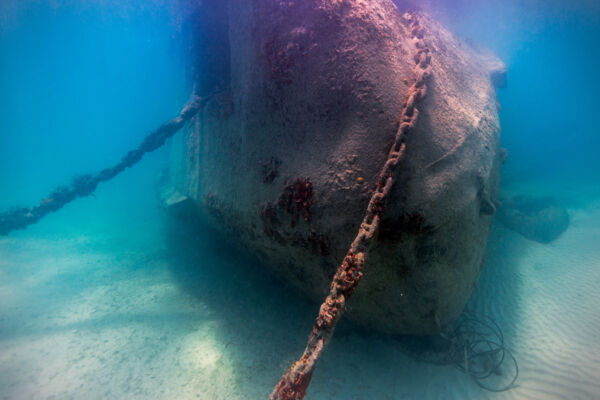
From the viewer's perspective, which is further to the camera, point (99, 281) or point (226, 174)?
point (99, 281)

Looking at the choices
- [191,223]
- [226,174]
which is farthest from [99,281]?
[226,174]

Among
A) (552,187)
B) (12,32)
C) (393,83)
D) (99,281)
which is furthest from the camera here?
(12,32)

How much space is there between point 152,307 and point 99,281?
11.4ft

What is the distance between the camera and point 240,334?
16.7 ft

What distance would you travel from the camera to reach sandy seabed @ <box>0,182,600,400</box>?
418 cm

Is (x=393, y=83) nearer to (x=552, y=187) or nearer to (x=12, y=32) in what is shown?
(x=552, y=187)

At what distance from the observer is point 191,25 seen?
6.53 metres

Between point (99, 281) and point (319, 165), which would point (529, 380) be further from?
point (99, 281)

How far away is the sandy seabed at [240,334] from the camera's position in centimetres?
418

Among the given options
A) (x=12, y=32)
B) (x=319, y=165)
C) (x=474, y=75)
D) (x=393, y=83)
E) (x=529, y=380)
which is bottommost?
(x=529, y=380)

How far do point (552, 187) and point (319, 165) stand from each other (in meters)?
17.3

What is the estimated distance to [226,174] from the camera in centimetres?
499

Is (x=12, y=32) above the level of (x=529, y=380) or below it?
above

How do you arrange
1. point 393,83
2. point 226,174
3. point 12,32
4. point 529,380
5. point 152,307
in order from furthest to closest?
1. point 12,32
2. point 152,307
3. point 226,174
4. point 529,380
5. point 393,83
